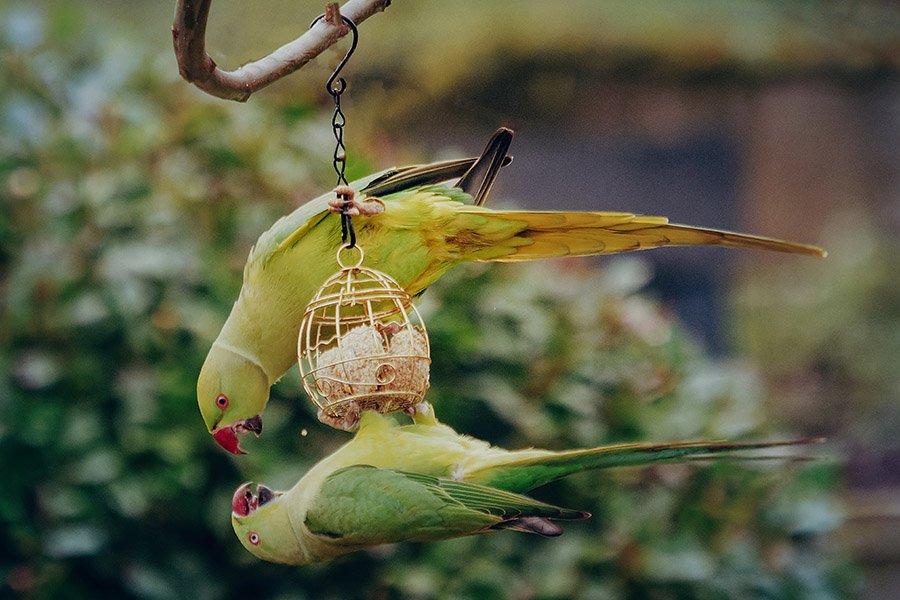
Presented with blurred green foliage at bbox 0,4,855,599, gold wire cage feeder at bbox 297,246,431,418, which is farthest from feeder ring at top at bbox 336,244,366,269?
blurred green foliage at bbox 0,4,855,599

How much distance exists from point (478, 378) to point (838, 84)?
6147 mm

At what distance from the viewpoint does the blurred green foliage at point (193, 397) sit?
299 centimetres

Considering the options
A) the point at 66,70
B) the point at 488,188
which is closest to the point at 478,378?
the point at 488,188

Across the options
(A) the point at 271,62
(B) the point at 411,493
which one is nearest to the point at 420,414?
(B) the point at 411,493

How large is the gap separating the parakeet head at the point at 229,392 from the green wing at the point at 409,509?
1.22ft

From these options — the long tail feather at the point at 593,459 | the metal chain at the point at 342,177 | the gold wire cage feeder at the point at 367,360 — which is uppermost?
the metal chain at the point at 342,177

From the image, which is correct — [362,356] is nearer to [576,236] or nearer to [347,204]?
[347,204]

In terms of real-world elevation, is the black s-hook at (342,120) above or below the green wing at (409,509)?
above

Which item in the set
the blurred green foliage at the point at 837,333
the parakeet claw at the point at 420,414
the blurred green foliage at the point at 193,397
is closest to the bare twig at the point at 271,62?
the parakeet claw at the point at 420,414

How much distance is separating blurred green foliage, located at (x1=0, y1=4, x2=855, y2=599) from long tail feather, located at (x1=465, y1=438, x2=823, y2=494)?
1.32 m

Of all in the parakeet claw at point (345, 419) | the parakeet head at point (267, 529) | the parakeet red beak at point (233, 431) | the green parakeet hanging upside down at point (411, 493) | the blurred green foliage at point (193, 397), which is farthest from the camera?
the blurred green foliage at point (193, 397)

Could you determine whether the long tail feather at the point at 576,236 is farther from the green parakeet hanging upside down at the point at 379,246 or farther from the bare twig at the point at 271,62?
the bare twig at the point at 271,62

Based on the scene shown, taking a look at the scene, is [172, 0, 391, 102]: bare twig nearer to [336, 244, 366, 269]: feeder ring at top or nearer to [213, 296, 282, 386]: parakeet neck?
[336, 244, 366, 269]: feeder ring at top

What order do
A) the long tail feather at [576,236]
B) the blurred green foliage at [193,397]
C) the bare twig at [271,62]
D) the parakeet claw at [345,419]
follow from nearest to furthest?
the bare twig at [271,62] < the long tail feather at [576,236] < the parakeet claw at [345,419] < the blurred green foliage at [193,397]
